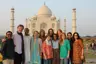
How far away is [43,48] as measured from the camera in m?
7.23

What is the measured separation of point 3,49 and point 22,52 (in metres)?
0.48

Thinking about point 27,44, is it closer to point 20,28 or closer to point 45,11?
point 20,28

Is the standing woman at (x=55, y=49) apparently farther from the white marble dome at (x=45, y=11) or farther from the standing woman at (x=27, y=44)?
the white marble dome at (x=45, y=11)

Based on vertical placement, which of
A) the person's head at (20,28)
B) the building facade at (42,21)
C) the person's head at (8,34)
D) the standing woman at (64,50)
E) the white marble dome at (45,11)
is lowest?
the standing woman at (64,50)

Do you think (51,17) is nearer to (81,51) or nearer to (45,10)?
(45,10)

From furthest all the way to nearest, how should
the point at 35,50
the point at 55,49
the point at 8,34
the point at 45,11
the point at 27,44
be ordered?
1. the point at 45,11
2. the point at 55,49
3. the point at 35,50
4. the point at 27,44
5. the point at 8,34

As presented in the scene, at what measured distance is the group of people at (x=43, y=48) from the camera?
6.54 metres

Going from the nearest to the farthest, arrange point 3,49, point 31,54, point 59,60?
1. point 3,49
2. point 31,54
3. point 59,60

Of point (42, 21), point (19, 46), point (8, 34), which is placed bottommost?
point (19, 46)

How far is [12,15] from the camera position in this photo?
124 feet

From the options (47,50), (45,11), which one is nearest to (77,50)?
(47,50)

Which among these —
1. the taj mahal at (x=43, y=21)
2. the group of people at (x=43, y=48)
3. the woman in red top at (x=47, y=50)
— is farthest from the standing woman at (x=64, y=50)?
the taj mahal at (x=43, y=21)

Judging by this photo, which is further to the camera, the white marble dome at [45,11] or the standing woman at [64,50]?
the white marble dome at [45,11]

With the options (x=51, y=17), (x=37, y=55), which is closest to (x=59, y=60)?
(x=37, y=55)
